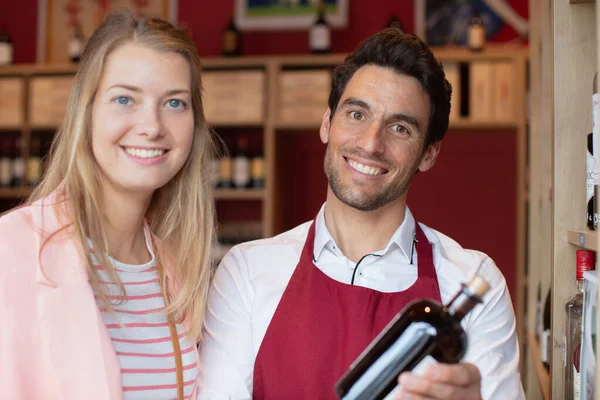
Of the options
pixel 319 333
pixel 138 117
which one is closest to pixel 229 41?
pixel 138 117

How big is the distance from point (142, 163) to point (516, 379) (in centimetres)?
88

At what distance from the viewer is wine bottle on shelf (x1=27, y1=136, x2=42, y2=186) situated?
13.3 ft

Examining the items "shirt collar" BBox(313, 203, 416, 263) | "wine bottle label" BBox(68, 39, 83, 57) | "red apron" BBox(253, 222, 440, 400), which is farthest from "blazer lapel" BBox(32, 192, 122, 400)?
"wine bottle label" BBox(68, 39, 83, 57)

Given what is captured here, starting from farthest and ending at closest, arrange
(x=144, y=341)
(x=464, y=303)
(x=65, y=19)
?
(x=65, y=19) → (x=144, y=341) → (x=464, y=303)

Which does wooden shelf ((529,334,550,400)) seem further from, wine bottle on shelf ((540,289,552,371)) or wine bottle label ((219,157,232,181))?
wine bottle label ((219,157,232,181))

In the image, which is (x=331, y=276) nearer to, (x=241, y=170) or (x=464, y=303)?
(x=464, y=303)

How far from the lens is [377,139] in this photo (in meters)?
1.64

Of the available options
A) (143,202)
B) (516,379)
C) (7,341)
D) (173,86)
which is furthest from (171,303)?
(516,379)

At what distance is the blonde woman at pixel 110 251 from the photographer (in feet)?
4.30

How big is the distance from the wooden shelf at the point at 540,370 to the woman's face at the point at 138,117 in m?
0.95

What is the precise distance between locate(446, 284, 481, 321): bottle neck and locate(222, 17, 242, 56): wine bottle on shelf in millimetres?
3320

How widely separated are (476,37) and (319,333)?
2.61 m

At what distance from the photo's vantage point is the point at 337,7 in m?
4.08

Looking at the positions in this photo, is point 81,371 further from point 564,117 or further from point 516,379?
point 564,117
